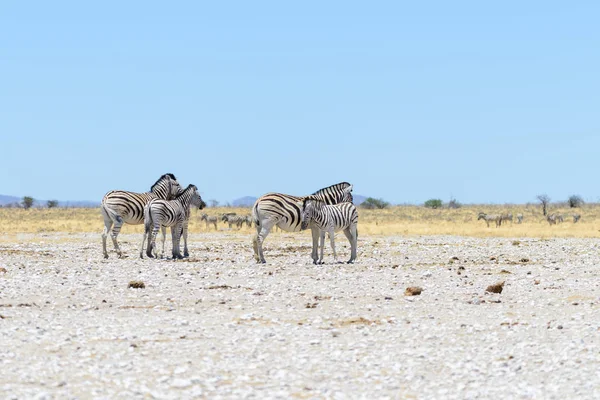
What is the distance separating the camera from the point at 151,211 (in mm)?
24781

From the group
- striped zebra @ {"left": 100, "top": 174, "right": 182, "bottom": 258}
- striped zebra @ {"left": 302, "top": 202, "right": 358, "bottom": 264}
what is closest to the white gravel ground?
striped zebra @ {"left": 302, "top": 202, "right": 358, "bottom": 264}

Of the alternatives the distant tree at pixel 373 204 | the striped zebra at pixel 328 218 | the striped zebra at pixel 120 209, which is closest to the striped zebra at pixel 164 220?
the striped zebra at pixel 120 209

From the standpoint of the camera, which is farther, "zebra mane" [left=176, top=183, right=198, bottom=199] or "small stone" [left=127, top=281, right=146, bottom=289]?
"zebra mane" [left=176, top=183, right=198, bottom=199]

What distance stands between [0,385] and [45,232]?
38402 millimetres

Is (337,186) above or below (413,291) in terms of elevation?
above

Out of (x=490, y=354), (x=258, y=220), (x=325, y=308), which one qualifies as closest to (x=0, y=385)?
(x=490, y=354)

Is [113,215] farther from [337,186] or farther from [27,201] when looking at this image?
[27,201]

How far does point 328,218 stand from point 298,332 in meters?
11.1

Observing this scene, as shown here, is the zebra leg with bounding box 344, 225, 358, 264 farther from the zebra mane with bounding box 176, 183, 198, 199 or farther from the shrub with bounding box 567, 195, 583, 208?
the shrub with bounding box 567, 195, 583, 208

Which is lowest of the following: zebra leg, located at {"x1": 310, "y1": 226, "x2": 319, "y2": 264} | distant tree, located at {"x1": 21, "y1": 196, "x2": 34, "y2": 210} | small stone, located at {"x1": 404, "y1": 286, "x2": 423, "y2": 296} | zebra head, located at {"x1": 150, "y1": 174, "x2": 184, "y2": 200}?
small stone, located at {"x1": 404, "y1": 286, "x2": 423, "y2": 296}

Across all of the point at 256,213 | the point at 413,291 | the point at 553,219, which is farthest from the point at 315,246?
the point at 553,219

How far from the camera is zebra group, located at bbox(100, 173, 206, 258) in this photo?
24906mm

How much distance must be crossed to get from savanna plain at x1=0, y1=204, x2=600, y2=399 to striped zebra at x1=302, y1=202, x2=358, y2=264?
1.25 meters

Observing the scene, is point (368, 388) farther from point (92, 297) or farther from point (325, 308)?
point (92, 297)
